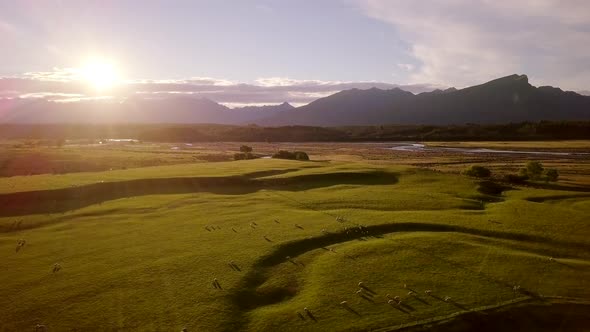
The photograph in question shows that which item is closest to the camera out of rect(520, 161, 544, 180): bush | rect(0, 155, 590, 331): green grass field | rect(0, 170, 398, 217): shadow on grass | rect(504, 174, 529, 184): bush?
rect(0, 155, 590, 331): green grass field

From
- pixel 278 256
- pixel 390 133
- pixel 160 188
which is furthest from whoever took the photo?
pixel 390 133

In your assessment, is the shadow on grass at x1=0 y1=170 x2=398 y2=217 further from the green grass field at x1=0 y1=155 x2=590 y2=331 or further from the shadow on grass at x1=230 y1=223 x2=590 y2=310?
the shadow on grass at x1=230 y1=223 x2=590 y2=310

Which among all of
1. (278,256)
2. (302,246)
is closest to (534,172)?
(302,246)

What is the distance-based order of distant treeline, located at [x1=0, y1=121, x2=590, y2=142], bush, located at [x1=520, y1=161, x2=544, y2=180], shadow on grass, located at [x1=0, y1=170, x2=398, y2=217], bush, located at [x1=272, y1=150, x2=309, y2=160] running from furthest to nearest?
distant treeline, located at [x1=0, y1=121, x2=590, y2=142] → bush, located at [x1=272, y1=150, x2=309, y2=160] → bush, located at [x1=520, y1=161, x2=544, y2=180] → shadow on grass, located at [x1=0, y1=170, x2=398, y2=217]

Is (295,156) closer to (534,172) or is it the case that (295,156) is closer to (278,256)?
(534,172)

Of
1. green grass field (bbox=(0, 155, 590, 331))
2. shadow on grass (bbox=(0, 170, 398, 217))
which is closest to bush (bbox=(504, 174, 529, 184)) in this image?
green grass field (bbox=(0, 155, 590, 331))

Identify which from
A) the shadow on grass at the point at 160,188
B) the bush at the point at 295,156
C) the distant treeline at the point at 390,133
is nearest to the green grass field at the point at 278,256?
the shadow on grass at the point at 160,188

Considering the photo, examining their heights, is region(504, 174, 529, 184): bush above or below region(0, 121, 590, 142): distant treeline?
below

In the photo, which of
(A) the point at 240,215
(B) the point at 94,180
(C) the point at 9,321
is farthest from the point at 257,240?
(B) the point at 94,180
